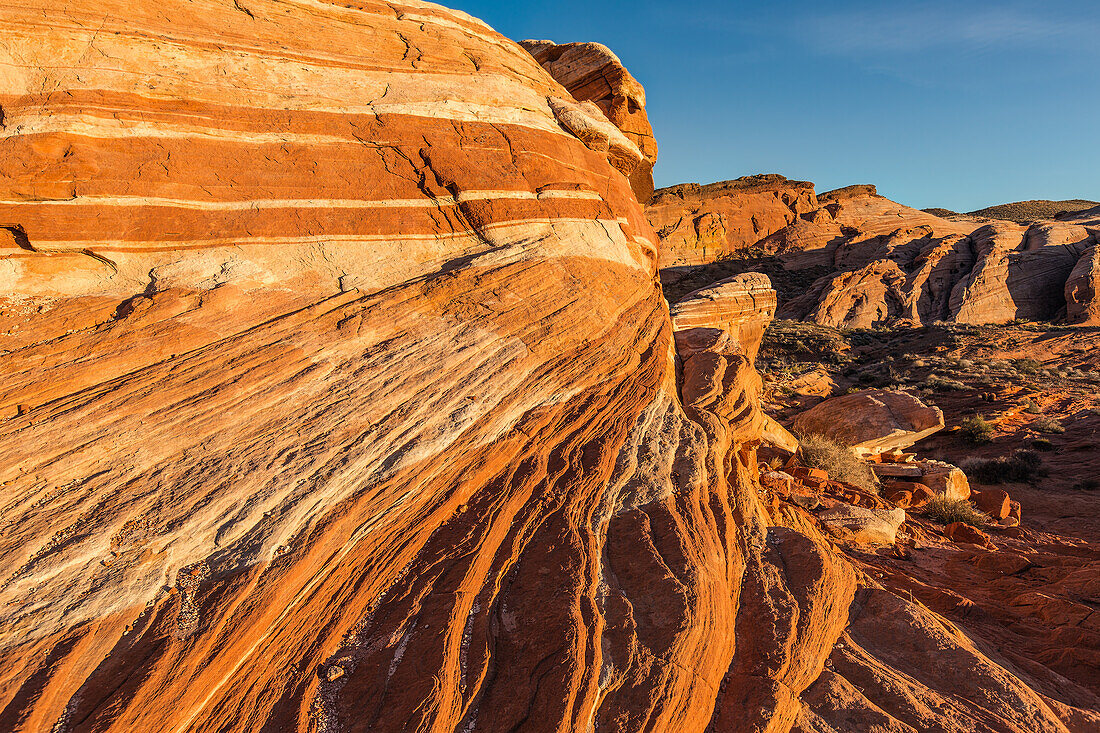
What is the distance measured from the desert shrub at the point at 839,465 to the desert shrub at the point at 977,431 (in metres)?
7.75

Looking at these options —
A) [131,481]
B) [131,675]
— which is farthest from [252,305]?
[131,675]

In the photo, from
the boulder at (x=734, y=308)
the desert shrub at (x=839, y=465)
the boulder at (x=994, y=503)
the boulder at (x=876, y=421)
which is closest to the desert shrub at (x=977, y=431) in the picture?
the boulder at (x=876, y=421)

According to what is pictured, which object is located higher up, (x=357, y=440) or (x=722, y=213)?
(x=722, y=213)

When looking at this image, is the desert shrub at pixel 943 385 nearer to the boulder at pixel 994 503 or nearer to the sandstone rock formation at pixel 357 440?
the boulder at pixel 994 503

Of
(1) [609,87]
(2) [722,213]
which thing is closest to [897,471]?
(1) [609,87]

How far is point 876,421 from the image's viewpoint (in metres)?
13.0

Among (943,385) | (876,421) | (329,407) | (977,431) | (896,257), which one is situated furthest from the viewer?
(896,257)

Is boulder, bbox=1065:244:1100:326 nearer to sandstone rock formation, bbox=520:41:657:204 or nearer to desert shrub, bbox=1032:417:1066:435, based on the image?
desert shrub, bbox=1032:417:1066:435

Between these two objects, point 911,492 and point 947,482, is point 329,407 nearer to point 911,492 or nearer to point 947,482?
point 911,492

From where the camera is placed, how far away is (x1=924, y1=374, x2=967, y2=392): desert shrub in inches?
808

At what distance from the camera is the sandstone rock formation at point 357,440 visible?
3.79 metres

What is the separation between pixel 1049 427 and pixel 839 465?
36.1 feet

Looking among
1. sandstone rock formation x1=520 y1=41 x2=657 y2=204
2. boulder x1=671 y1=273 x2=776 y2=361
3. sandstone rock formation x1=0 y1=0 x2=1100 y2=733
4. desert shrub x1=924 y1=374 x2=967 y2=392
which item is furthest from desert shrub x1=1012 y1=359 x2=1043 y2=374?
sandstone rock formation x1=0 y1=0 x2=1100 y2=733

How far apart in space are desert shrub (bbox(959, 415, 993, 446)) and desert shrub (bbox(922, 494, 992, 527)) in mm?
7573
